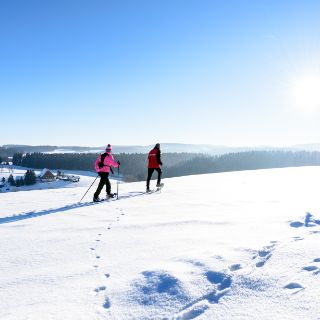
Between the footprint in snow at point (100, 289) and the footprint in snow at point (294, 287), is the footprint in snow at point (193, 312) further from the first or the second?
the footprint in snow at point (100, 289)

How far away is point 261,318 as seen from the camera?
3523mm

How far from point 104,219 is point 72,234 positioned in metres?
1.87

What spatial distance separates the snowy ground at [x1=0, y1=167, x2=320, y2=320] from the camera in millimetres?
3906

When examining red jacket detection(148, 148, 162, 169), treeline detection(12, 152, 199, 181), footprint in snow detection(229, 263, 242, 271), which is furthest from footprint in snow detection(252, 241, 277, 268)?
treeline detection(12, 152, 199, 181)

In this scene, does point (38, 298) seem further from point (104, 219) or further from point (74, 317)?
point (104, 219)

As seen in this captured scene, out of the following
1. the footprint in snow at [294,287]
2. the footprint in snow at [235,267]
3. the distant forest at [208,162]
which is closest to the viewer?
the footprint in snow at [294,287]

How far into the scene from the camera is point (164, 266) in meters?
5.17

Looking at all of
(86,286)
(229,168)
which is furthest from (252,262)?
(229,168)

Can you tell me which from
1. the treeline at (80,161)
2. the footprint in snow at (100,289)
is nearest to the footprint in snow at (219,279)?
the footprint in snow at (100,289)

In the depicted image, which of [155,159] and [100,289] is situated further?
[155,159]

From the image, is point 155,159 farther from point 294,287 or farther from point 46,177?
point 46,177

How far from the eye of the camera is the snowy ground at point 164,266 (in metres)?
3.91

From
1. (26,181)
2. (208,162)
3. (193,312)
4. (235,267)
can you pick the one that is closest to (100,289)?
(193,312)

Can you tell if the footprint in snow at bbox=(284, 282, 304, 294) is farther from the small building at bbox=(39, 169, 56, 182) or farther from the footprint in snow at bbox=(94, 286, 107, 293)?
the small building at bbox=(39, 169, 56, 182)
